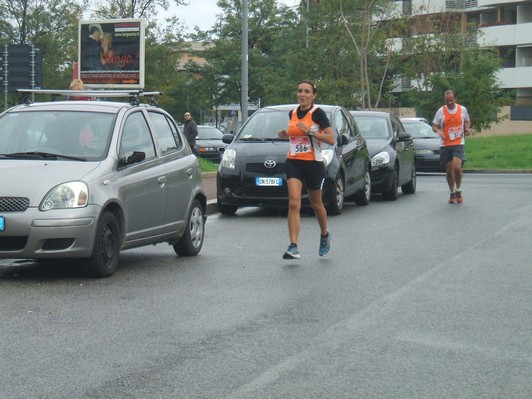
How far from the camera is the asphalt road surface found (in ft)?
20.5

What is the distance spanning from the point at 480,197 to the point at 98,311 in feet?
47.2

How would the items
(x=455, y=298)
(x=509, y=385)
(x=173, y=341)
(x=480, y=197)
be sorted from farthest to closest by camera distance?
(x=480, y=197), (x=455, y=298), (x=173, y=341), (x=509, y=385)

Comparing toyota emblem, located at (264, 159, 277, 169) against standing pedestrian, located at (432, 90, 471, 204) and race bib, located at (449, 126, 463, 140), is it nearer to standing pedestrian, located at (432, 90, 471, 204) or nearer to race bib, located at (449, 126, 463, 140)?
standing pedestrian, located at (432, 90, 471, 204)

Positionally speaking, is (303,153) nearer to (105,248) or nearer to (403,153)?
(105,248)

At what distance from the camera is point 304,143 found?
→ 1198 centimetres

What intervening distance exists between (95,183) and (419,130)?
81.3ft

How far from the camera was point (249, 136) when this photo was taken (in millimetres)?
17859

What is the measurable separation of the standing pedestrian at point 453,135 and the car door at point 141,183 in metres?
9.48

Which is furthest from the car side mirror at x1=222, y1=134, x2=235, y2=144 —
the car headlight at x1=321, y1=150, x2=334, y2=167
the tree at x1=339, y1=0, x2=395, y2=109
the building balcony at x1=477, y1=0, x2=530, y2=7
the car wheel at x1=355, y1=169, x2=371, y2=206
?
the building balcony at x1=477, y1=0, x2=530, y2=7

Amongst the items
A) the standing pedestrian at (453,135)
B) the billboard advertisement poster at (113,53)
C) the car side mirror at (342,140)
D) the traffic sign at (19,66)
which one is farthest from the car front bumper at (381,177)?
the billboard advertisement poster at (113,53)

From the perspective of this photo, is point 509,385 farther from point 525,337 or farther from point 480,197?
point 480,197

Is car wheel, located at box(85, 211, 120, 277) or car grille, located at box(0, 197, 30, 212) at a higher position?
car grille, located at box(0, 197, 30, 212)

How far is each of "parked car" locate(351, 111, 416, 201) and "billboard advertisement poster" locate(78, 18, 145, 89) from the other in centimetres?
1190

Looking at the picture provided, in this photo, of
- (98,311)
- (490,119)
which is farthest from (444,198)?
(490,119)
